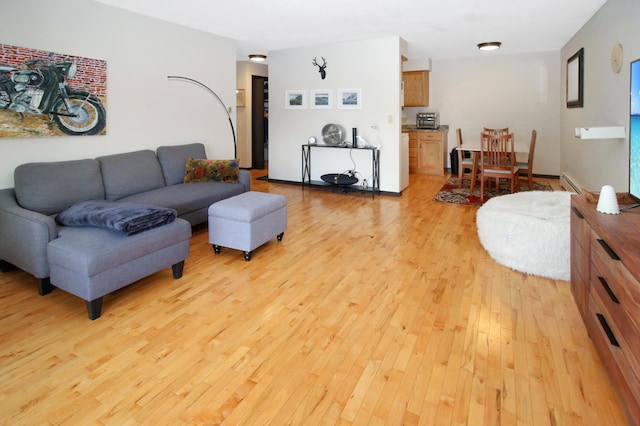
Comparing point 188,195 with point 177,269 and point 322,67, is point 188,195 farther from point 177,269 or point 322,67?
point 322,67

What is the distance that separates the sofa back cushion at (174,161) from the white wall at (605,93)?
443 centimetres

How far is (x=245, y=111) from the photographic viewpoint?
8.70 meters

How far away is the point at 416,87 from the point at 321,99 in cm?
271

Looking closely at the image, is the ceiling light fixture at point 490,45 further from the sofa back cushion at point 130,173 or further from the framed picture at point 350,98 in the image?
the sofa back cushion at point 130,173

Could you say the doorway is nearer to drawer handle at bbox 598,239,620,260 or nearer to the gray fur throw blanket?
the gray fur throw blanket

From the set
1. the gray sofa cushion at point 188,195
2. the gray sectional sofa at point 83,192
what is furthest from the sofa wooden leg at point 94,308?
the gray sofa cushion at point 188,195

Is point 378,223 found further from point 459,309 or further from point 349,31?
point 349,31

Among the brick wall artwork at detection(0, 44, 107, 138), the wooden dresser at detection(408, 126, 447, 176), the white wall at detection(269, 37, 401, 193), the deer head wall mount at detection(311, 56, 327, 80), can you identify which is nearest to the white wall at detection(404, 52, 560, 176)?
the wooden dresser at detection(408, 126, 447, 176)

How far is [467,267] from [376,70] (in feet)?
12.0

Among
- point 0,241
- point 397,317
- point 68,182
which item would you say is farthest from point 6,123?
point 397,317

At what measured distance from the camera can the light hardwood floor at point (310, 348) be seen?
1.65 metres

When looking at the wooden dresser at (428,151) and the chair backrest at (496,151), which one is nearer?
the chair backrest at (496,151)

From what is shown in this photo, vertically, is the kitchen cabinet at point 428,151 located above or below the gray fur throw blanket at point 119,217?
above

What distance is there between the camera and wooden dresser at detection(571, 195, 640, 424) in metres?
1.34
